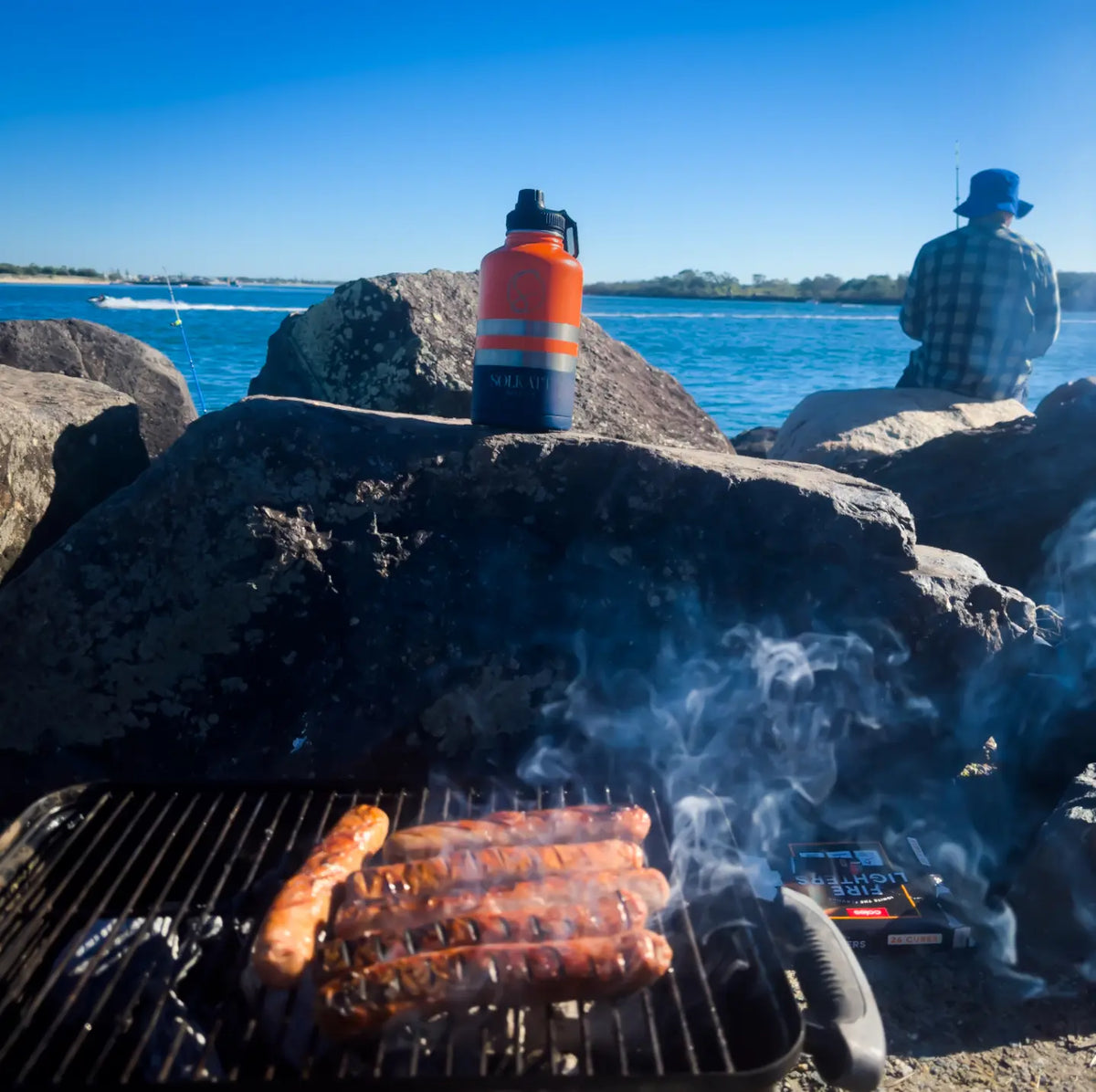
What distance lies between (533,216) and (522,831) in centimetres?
212

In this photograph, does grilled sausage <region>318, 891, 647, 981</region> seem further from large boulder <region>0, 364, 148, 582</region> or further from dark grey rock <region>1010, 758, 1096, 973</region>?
large boulder <region>0, 364, 148, 582</region>

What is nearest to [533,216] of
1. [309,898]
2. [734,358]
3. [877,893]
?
[309,898]

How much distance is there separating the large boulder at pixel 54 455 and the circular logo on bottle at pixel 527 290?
223 centimetres

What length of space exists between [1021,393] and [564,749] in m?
6.79

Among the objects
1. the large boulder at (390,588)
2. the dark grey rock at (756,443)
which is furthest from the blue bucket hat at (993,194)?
the large boulder at (390,588)

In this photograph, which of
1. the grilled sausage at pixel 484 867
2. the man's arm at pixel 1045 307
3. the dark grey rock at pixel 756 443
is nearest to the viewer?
the grilled sausage at pixel 484 867

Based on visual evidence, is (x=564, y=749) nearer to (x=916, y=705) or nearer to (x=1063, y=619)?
(x=916, y=705)

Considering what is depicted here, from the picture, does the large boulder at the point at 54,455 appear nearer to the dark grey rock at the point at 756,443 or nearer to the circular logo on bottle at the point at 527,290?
the circular logo on bottle at the point at 527,290

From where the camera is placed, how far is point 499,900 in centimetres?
225

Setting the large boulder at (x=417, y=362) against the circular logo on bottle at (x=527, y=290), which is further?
the large boulder at (x=417, y=362)

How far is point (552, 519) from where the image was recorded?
3.54m

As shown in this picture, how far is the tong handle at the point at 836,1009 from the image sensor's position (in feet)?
6.75

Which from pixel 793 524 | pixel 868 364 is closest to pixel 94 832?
A: pixel 793 524

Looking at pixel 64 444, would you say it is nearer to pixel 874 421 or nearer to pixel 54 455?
pixel 54 455
